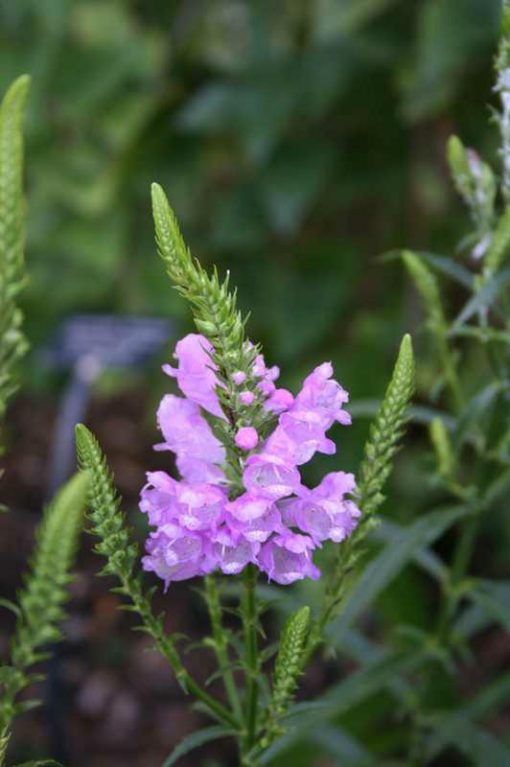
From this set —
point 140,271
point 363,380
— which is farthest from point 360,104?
point 140,271

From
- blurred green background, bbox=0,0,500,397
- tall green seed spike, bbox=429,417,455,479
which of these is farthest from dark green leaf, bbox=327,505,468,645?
blurred green background, bbox=0,0,500,397

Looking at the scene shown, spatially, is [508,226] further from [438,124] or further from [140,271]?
[140,271]

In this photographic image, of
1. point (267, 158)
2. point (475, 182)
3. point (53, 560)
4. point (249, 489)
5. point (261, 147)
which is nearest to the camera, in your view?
point (53, 560)

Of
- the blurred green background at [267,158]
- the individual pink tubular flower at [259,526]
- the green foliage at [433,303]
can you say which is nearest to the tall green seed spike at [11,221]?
the individual pink tubular flower at [259,526]

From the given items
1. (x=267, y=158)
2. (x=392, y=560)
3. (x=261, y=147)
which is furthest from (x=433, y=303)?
(x=267, y=158)

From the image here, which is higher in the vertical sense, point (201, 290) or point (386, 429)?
point (201, 290)

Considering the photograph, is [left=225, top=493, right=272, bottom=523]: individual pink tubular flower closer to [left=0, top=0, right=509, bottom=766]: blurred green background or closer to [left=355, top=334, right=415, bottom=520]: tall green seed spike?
[left=355, top=334, right=415, bottom=520]: tall green seed spike

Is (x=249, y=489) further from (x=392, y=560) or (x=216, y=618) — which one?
(x=392, y=560)

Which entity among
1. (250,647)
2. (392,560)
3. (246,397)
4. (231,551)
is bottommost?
(392,560)
